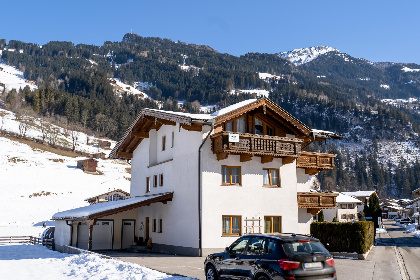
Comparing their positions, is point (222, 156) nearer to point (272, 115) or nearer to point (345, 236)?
point (272, 115)

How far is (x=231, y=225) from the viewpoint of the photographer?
25156mm

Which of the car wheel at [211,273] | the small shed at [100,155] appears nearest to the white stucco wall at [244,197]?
the car wheel at [211,273]

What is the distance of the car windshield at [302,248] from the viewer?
10743mm

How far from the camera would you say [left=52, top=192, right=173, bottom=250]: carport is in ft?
88.0

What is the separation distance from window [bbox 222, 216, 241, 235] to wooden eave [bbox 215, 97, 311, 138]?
6.31 m

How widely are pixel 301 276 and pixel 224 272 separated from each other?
322 centimetres

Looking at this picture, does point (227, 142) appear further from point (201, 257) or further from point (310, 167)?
point (310, 167)

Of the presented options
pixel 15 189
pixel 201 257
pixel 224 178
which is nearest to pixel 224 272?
pixel 201 257

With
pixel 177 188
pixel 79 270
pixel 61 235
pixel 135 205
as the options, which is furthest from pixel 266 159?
pixel 61 235

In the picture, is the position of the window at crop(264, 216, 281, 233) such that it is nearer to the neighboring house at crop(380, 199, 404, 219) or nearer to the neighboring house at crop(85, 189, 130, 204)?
the neighboring house at crop(85, 189, 130, 204)

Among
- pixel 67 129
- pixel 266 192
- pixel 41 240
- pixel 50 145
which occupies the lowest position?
pixel 41 240

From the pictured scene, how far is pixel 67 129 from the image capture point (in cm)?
16612

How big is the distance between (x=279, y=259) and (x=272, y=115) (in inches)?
711

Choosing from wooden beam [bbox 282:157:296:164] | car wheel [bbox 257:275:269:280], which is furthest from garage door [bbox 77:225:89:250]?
car wheel [bbox 257:275:269:280]
